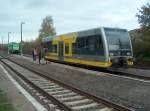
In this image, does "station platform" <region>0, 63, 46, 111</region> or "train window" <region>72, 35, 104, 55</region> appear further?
"train window" <region>72, 35, 104, 55</region>

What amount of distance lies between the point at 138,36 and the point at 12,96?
23391 mm

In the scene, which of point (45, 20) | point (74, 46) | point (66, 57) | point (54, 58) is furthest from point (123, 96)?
point (45, 20)

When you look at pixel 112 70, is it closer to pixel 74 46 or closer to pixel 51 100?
pixel 74 46

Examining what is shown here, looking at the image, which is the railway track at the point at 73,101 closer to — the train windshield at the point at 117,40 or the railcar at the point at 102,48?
the railcar at the point at 102,48

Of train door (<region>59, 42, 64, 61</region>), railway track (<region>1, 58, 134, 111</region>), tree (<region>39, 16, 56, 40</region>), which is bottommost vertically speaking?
railway track (<region>1, 58, 134, 111</region>)

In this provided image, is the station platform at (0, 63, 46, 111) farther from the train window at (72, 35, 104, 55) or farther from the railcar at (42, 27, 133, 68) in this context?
the train window at (72, 35, 104, 55)

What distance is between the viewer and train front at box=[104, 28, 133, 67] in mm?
23347

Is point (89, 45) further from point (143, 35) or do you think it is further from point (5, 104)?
point (5, 104)

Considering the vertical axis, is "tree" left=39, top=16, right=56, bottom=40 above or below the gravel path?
above

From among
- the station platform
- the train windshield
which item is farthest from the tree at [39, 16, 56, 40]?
the station platform

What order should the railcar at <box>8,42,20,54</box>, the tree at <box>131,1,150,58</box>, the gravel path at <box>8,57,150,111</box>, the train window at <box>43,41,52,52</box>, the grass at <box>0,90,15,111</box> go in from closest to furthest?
the grass at <box>0,90,15,111</box>
the gravel path at <box>8,57,150,111</box>
the tree at <box>131,1,150,58</box>
the train window at <box>43,41,52,52</box>
the railcar at <box>8,42,20,54</box>

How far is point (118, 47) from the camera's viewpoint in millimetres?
23906

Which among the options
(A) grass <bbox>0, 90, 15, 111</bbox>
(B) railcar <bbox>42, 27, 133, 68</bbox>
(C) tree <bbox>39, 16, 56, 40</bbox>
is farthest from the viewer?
(C) tree <bbox>39, 16, 56, 40</bbox>

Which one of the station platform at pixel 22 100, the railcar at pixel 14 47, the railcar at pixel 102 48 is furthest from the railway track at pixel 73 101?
the railcar at pixel 14 47
